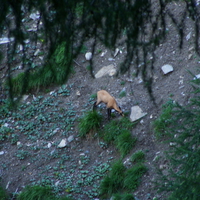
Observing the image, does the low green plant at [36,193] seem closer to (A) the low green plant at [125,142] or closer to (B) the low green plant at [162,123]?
(A) the low green plant at [125,142]

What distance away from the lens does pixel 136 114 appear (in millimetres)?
6602

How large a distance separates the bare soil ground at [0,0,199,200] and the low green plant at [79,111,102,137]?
173 mm

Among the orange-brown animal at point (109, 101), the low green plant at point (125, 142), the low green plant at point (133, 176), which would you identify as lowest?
the low green plant at point (133, 176)

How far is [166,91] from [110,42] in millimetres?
4296

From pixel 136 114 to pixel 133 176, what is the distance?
1373 mm

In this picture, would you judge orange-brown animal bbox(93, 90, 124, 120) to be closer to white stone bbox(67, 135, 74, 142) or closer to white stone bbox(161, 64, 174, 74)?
white stone bbox(67, 135, 74, 142)

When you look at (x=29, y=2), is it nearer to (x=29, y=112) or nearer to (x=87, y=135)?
(x=87, y=135)

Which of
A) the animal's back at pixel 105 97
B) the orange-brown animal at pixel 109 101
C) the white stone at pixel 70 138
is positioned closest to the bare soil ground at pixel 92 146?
the white stone at pixel 70 138

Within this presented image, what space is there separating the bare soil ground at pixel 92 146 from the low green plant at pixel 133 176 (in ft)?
0.30

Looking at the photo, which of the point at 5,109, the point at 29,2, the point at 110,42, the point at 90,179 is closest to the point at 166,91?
the point at 90,179

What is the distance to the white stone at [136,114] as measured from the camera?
655 centimetres

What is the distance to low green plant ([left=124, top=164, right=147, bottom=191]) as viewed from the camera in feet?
18.2

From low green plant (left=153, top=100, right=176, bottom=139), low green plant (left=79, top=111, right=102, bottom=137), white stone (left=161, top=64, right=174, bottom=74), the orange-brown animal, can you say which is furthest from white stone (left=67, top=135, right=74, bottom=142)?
white stone (left=161, top=64, right=174, bottom=74)

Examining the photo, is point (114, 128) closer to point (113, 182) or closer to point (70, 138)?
point (70, 138)
